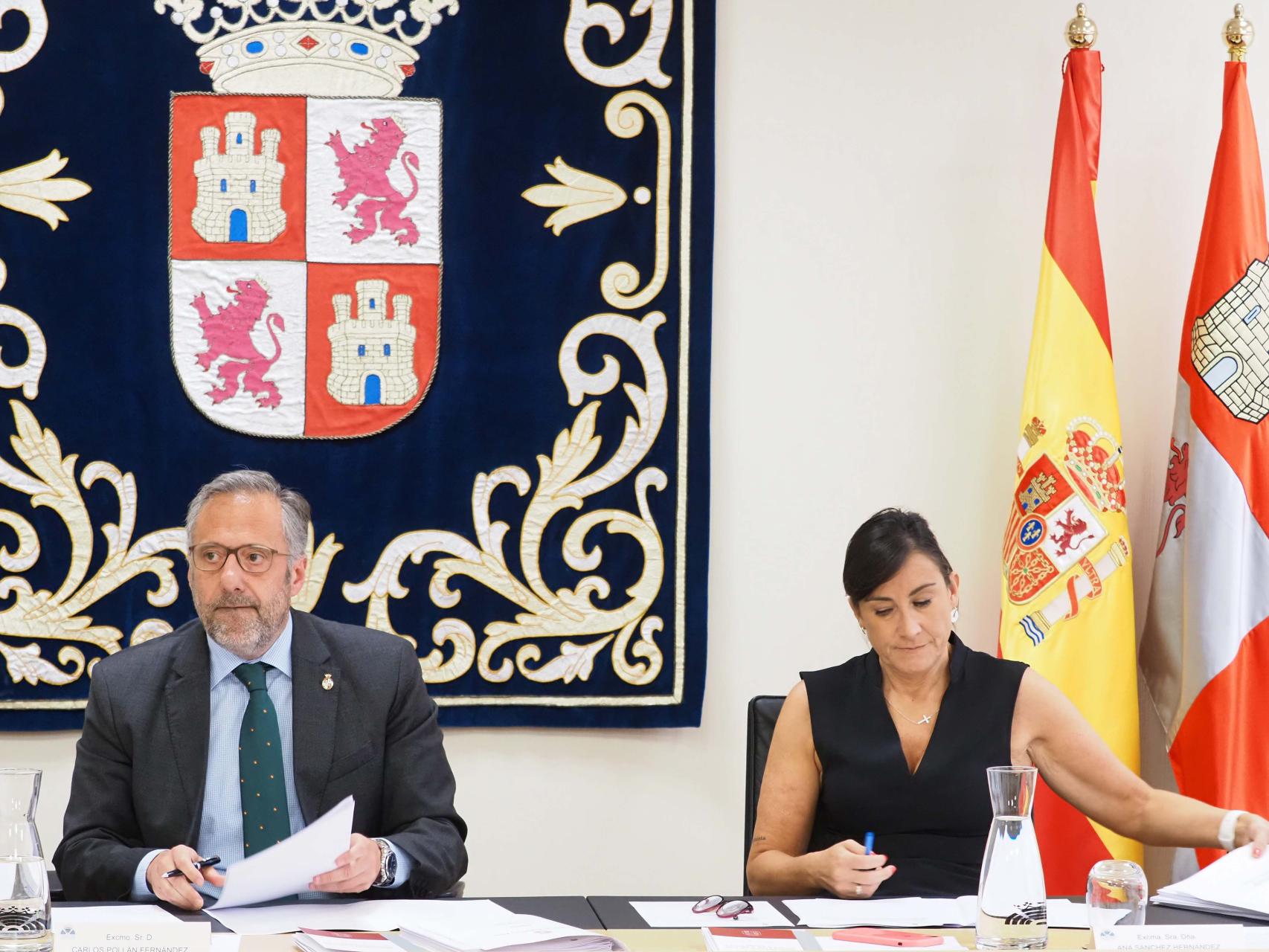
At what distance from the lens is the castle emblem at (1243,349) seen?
3.18 metres

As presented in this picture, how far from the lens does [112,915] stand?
1.93m

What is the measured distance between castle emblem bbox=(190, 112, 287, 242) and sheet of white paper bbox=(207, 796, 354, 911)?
5.93 ft

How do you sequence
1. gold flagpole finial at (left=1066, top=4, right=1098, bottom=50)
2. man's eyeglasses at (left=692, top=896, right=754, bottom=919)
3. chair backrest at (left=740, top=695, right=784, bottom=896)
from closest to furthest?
man's eyeglasses at (left=692, top=896, right=754, bottom=919) → chair backrest at (left=740, top=695, right=784, bottom=896) → gold flagpole finial at (left=1066, top=4, right=1098, bottom=50)

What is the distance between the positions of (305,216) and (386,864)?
5.67 feet

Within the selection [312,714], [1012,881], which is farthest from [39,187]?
[1012,881]

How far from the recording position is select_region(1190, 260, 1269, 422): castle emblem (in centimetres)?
318

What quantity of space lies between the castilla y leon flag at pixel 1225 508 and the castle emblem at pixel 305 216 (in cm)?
180

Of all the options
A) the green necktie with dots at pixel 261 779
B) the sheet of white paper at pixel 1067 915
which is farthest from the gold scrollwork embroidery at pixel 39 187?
the sheet of white paper at pixel 1067 915

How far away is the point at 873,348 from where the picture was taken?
3.48 meters

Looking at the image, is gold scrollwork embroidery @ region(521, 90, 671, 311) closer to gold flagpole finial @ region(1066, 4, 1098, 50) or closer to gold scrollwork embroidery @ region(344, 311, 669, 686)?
gold scrollwork embroidery @ region(344, 311, 669, 686)

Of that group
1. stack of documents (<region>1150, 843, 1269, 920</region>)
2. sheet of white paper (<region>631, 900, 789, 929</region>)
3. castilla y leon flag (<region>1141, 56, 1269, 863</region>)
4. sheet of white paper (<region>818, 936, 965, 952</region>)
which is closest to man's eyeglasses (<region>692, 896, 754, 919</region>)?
sheet of white paper (<region>631, 900, 789, 929</region>)

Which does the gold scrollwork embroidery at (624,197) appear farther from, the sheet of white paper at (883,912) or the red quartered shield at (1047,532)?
the sheet of white paper at (883,912)

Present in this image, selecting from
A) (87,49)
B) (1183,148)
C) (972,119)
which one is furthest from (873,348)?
(87,49)

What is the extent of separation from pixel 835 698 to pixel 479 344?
51.6 inches
